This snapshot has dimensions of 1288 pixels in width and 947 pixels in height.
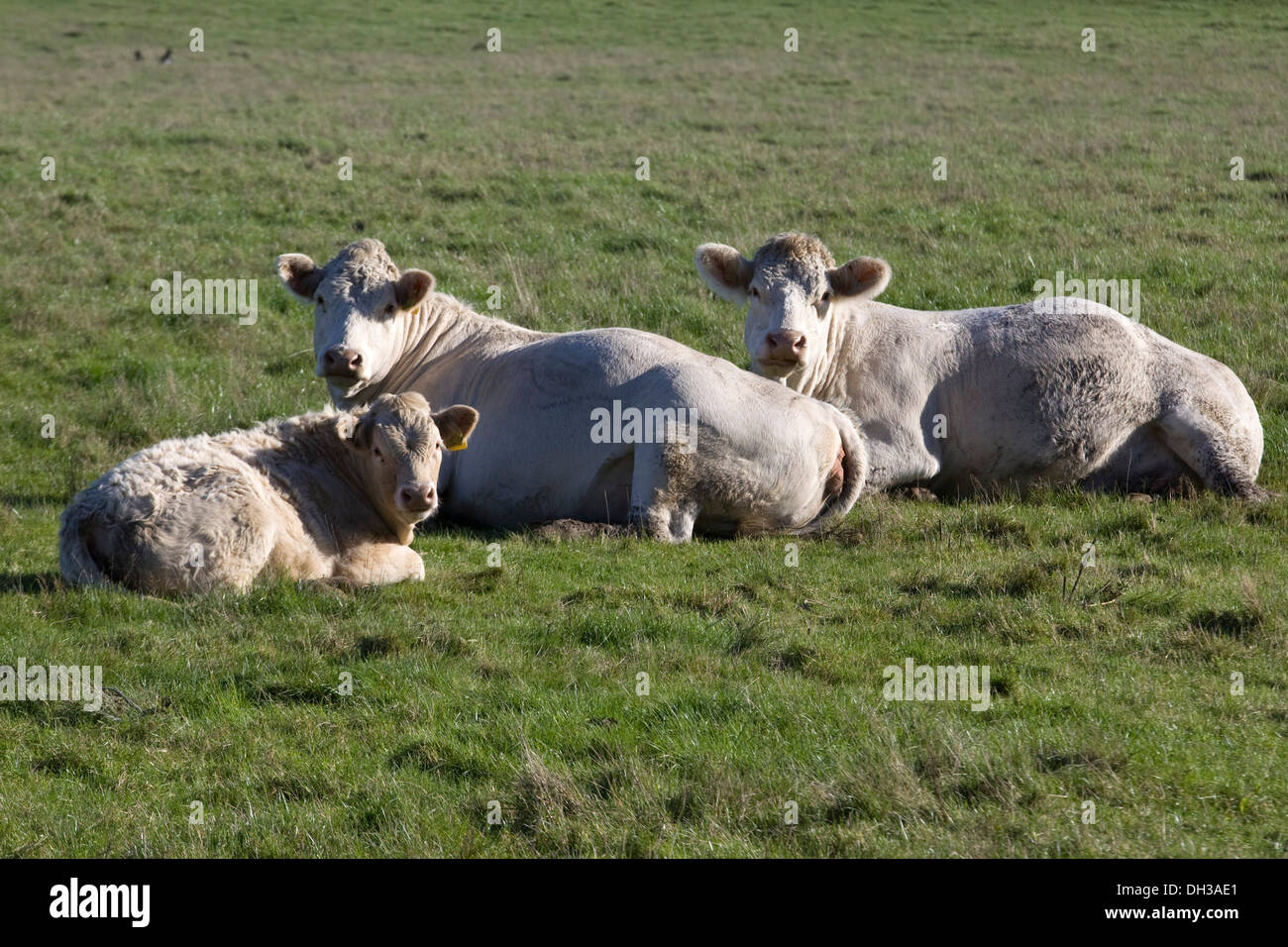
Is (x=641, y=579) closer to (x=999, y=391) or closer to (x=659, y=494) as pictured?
(x=659, y=494)

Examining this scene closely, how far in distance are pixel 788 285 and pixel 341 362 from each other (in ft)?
10.7

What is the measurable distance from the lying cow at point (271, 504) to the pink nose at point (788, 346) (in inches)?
100

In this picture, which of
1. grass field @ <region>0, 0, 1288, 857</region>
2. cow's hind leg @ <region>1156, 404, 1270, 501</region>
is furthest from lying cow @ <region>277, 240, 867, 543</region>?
cow's hind leg @ <region>1156, 404, 1270, 501</region>

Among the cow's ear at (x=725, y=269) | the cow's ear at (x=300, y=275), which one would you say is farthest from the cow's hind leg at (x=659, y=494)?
the cow's ear at (x=300, y=275)

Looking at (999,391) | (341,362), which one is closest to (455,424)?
(341,362)

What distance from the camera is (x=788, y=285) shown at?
420 inches

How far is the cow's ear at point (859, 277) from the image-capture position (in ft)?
35.5

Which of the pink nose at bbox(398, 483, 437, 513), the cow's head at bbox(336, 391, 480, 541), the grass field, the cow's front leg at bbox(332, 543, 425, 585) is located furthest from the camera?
the cow's front leg at bbox(332, 543, 425, 585)

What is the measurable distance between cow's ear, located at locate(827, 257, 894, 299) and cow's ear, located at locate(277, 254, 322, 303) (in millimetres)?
3886

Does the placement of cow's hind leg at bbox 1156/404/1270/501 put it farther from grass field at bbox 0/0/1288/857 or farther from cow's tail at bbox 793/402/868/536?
cow's tail at bbox 793/402/868/536

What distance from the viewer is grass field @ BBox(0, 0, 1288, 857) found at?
219 inches

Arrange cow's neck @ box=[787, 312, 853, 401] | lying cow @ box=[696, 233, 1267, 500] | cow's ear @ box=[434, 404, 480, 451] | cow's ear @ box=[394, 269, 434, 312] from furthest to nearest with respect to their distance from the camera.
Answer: cow's ear @ box=[394, 269, 434, 312] < cow's neck @ box=[787, 312, 853, 401] < lying cow @ box=[696, 233, 1267, 500] < cow's ear @ box=[434, 404, 480, 451]

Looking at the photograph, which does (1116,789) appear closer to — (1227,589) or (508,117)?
(1227,589)

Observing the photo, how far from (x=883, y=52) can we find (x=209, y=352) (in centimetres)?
2984
